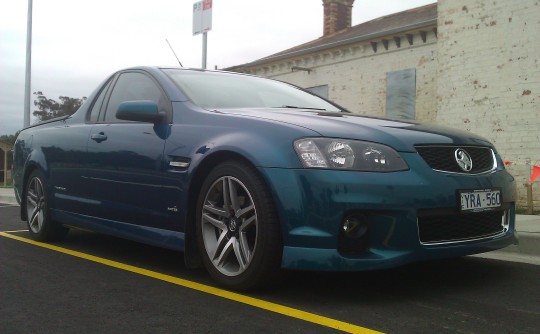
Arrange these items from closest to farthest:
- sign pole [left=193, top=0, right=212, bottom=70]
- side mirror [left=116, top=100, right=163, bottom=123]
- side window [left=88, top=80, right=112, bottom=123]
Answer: side mirror [left=116, top=100, right=163, bottom=123]
side window [left=88, top=80, right=112, bottom=123]
sign pole [left=193, top=0, right=212, bottom=70]

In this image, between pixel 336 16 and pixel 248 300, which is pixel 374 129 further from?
pixel 336 16

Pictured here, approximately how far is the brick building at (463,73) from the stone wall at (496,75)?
0.02m

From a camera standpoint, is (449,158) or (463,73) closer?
(449,158)

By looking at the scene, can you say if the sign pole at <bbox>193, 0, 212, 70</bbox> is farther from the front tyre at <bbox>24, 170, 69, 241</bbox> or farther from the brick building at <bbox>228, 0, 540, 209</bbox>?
the front tyre at <bbox>24, 170, 69, 241</bbox>

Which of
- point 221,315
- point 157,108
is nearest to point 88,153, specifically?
point 157,108

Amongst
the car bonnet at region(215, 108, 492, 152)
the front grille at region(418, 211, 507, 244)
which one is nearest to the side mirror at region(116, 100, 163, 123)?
the car bonnet at region(215, 108, 492, 152)

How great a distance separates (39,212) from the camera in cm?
557

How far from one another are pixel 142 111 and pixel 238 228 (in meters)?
1.18

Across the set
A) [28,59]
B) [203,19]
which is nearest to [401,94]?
[203,19]

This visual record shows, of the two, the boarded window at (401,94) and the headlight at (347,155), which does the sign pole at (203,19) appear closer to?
the boarded window at (401,94)

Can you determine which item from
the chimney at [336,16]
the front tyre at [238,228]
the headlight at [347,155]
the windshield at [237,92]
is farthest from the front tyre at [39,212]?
the chimney at [336,16]

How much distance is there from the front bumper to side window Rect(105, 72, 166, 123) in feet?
5.30

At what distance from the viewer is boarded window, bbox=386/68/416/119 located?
49.4 feet

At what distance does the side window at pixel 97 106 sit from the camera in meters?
5.00
